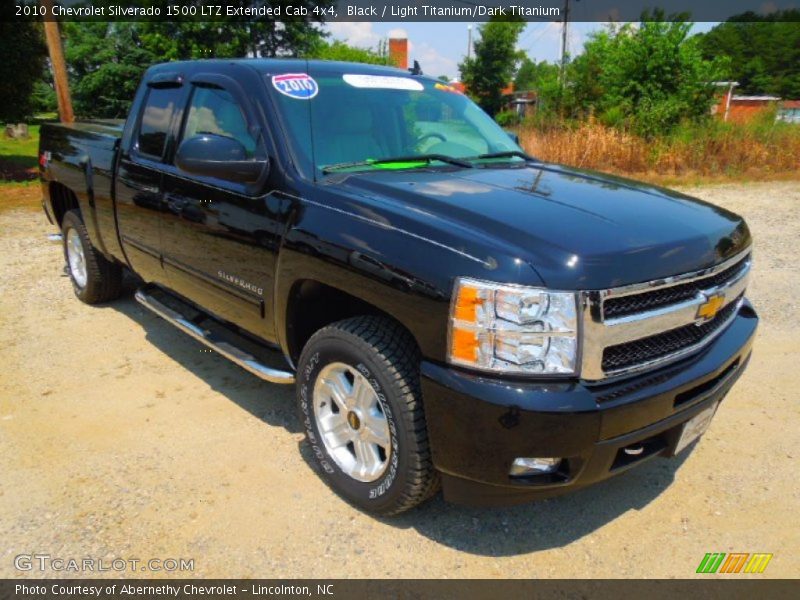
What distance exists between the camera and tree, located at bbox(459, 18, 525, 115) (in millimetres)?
44531

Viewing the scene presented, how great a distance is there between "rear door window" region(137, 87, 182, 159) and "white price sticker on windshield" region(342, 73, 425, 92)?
44.4 inches

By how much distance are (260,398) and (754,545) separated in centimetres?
271

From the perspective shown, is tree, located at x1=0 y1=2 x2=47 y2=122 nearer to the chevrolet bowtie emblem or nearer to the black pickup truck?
the black pickup truck

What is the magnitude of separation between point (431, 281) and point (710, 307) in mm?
1183

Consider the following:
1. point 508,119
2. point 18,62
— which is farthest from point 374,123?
point 508,119

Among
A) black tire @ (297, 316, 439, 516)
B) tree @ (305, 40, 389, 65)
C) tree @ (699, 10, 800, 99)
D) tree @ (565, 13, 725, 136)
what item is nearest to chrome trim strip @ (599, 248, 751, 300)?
black tire @ (297, 316, 439, 516)

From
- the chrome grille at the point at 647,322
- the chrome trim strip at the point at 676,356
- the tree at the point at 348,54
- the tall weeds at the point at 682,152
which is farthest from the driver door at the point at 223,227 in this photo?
the tree at the point at 348,54

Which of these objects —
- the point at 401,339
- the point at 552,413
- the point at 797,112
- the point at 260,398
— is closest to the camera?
the point at 552,413

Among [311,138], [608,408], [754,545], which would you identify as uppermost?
[311,138]

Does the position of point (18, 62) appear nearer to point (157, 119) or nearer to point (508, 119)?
point (157, 119)

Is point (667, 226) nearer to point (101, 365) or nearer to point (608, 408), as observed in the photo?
point (608, 408)

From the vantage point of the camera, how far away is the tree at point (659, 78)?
1700 centimetres
